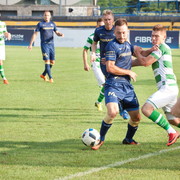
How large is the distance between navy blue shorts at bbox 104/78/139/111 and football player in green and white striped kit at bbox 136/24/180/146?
0.99 ft

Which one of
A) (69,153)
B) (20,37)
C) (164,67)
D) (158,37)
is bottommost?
(20,37)

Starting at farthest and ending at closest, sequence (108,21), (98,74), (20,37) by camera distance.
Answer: (20,37) → (98,74) → (108,21)

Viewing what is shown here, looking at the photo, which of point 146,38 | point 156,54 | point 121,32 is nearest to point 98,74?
point 121,32

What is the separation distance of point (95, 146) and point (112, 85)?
0.97 meters

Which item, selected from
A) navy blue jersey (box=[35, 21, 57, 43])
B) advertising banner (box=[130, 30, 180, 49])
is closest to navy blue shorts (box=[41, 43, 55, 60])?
navy blue jersey (box=[35, 21, 57, 43])

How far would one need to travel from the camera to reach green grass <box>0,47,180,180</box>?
6070mm

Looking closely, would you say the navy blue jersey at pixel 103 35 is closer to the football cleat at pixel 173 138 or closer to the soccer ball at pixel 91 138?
the soccer ball at pixel 91 138

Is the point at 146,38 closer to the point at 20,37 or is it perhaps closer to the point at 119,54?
the point at 20,37

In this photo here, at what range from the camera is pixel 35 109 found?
444 inches

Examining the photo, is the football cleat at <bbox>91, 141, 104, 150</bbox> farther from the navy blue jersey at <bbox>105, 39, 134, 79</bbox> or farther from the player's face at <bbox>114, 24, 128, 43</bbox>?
the player's face at <bbox>114, 24, 128, 43</bbox>

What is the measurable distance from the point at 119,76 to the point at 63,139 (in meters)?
1.58

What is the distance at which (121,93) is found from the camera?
23.6ft

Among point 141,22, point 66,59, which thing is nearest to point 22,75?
point 66,59

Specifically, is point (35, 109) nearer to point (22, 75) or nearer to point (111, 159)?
point (111, 159)
